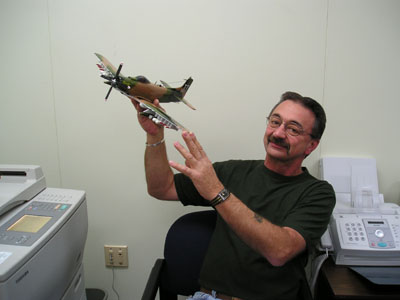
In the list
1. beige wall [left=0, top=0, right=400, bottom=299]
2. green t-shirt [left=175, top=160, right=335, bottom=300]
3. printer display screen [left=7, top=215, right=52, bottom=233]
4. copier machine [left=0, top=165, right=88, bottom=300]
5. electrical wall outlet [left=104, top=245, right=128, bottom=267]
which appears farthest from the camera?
electrical wall outlet [left=104, top=245, right=128, bottom=267]

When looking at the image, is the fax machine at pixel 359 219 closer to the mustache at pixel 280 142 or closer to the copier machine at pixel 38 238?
the mustache at pixel 280 142

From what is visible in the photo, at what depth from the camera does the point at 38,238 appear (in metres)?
0.82

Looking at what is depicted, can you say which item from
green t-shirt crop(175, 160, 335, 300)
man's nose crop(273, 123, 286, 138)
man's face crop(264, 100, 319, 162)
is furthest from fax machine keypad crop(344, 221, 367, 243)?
man's nose crop(273, 123, 286, 138)

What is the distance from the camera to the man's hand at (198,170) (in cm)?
81

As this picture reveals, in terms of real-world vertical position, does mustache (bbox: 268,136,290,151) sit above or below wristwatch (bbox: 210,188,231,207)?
above

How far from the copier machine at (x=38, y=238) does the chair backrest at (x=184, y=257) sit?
367mm

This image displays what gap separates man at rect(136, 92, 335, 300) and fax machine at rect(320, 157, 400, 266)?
0.23 meters

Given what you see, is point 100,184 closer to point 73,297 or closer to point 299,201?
point 73,297

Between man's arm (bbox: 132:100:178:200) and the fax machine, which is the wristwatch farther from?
the fax machine

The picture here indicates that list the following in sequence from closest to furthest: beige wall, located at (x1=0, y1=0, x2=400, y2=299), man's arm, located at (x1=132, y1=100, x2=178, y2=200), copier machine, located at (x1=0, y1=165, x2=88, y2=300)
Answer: copier machine, located at (x1=0, y1=165, x2=88, y2=300)
man's arm, located at (x1=132, y1=100, x2=178, y2=200)
beige wall, located at (x1=0, y1=0, x2=400, y2=299)

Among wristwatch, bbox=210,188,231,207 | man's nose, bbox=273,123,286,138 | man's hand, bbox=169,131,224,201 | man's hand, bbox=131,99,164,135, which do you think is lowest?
wristwatch, bbox=210,188,231,207

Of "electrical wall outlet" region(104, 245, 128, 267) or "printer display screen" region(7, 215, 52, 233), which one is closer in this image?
"printer display screen" region(7, 215, 52, 233)

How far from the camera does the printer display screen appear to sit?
0.85 meters

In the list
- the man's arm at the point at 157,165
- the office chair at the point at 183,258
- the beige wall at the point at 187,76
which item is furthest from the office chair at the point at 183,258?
the beige wall at the point at 187,76
